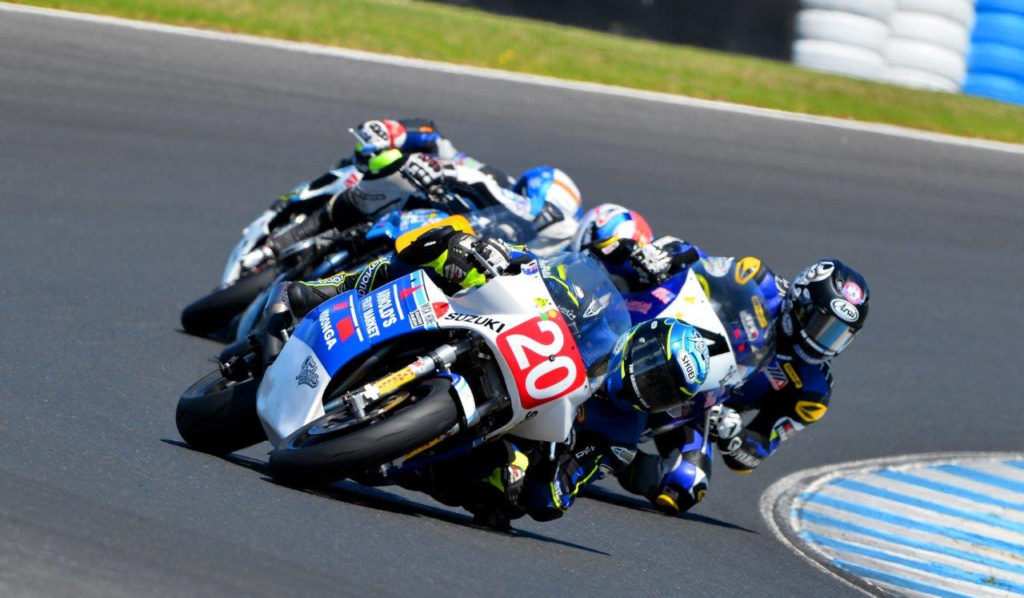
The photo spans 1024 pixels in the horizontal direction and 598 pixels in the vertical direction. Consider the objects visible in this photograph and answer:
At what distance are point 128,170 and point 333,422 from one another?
613 cm

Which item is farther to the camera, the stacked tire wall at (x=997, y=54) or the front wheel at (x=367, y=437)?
the stacked tire wall at (x=997, y=54)

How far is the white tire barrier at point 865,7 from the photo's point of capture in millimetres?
15219

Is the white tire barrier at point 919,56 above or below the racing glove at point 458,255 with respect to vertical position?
below

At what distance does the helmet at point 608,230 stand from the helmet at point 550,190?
0.49 metres

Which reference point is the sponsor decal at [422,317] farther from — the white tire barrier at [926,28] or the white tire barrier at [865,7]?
the white tire barrier at [926,28]

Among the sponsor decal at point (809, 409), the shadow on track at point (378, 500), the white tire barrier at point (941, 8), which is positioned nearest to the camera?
the shadow on track at point (378, 500)

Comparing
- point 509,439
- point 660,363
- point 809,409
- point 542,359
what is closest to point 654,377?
point 660,363

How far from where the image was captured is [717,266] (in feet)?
23.4

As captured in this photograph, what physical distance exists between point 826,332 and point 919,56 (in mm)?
9217

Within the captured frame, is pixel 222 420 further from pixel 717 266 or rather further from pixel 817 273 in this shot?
pixel 817 273

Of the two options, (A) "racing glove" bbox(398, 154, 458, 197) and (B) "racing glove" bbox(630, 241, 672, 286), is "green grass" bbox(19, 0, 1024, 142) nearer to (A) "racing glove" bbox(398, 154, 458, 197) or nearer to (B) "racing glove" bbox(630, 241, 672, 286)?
(A) "racing glove" bbox(398, 154, 458, 197)

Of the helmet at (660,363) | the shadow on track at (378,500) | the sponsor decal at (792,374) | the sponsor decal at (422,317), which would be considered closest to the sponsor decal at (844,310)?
the sponsor decal at (792,374)

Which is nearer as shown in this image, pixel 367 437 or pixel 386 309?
pixel 367 437

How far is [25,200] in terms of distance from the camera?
9469mm
